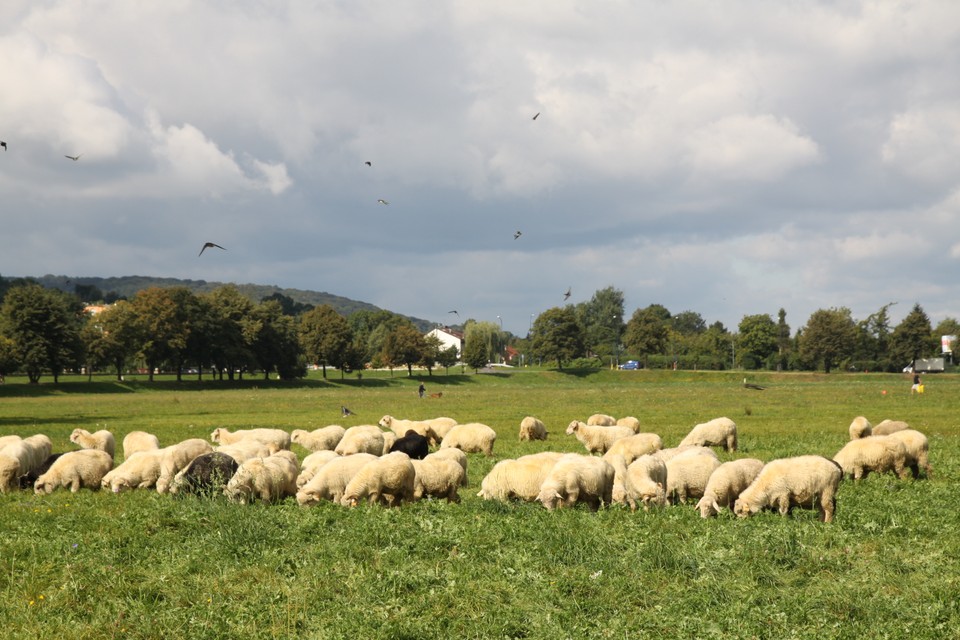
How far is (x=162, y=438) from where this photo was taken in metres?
28.1

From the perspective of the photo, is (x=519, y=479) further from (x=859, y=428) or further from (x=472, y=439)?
(x=859, y=428)

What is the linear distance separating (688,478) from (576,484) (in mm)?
2833

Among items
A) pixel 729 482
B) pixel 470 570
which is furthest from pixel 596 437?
pixel 470 570

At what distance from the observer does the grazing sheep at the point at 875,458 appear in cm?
1683

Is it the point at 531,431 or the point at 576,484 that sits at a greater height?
the point at 576,484

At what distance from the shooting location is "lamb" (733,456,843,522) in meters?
12.8

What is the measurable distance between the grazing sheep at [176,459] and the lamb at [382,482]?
3.88 meters

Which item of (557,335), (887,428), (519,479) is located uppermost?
(557,335)

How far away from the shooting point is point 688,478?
15.0 m

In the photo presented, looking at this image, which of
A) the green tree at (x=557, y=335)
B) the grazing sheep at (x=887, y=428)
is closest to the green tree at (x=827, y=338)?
the green tree at (x=557, y=335)

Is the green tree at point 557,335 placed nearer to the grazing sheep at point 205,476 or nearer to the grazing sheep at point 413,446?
the grazing sheep at point 413,446

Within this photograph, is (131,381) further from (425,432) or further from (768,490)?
(768,490)

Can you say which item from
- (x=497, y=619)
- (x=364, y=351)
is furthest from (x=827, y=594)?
(x=364, y=351)

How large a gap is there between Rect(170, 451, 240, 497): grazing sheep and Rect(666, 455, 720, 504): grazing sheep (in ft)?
27.7
